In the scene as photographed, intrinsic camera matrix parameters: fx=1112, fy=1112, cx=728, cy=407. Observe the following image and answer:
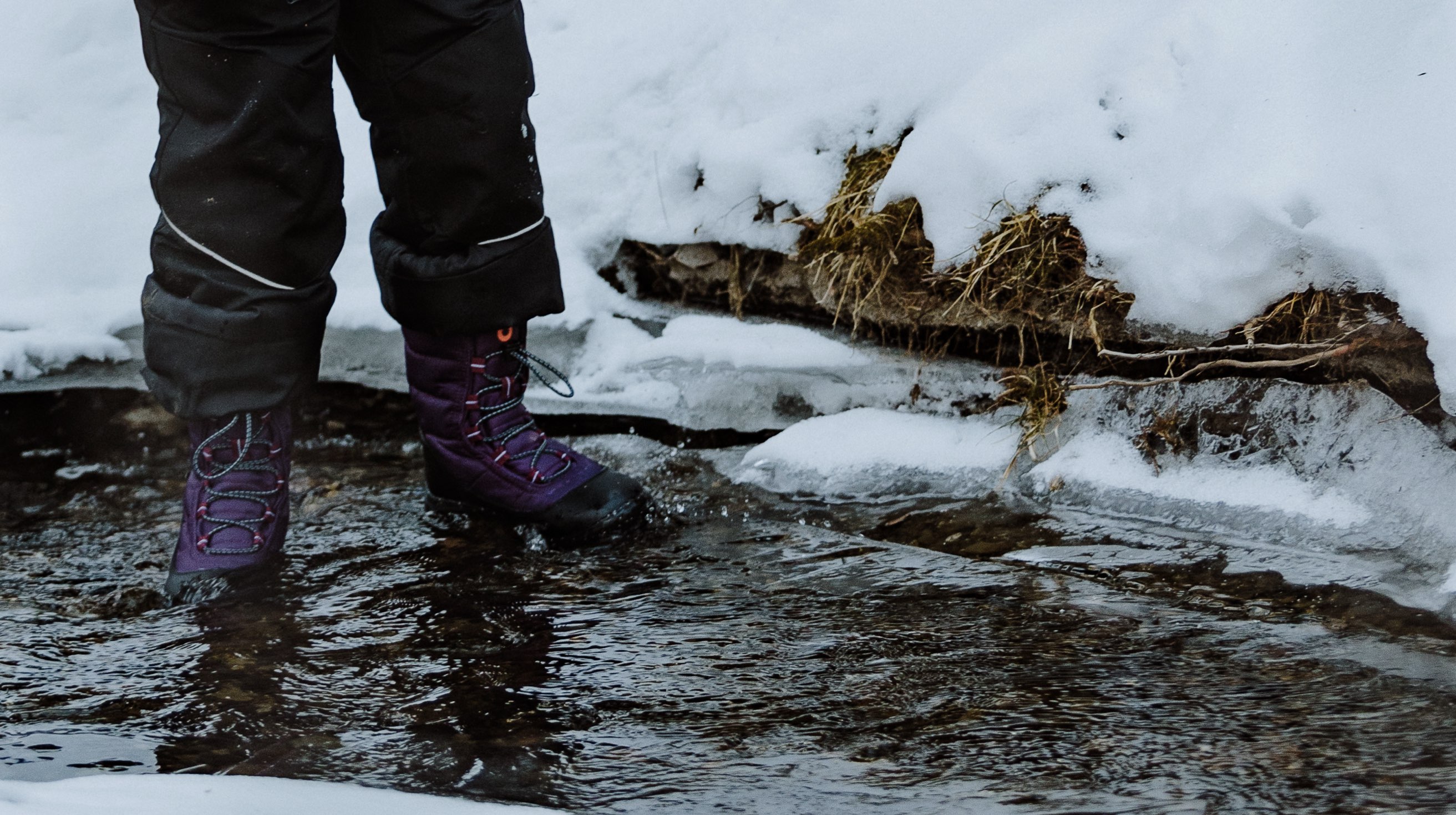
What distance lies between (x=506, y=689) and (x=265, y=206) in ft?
2.91

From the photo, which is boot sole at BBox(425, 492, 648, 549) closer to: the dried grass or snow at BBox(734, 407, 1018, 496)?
snow at BBox(734, 407, 1018, 496)

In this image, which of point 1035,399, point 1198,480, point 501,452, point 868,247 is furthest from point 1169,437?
point 501,452

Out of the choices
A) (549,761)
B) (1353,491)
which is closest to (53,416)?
(549,761)

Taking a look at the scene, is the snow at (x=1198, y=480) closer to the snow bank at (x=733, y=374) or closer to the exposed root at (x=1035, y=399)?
the exposed root at (x=1035, y=399)

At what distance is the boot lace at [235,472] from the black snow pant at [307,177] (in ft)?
0.25

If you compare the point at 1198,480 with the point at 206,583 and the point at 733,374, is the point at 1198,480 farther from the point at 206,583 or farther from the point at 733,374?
the point at 206,583

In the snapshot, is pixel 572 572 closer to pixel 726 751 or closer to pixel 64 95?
pixel 726 751

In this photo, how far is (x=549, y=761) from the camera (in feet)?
4.13

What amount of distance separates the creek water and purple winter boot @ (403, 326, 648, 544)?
0.24 feet

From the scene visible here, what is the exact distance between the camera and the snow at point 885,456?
2.28 meters

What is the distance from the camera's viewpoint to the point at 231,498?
6.51 ft

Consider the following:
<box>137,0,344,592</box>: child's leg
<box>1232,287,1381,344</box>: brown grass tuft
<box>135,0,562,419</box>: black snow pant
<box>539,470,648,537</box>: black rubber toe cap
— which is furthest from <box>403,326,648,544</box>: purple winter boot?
<box>1232,287,1381,344</box>: brown grass tuft

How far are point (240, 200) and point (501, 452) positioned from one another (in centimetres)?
71

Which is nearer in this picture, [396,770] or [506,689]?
[396,770]
